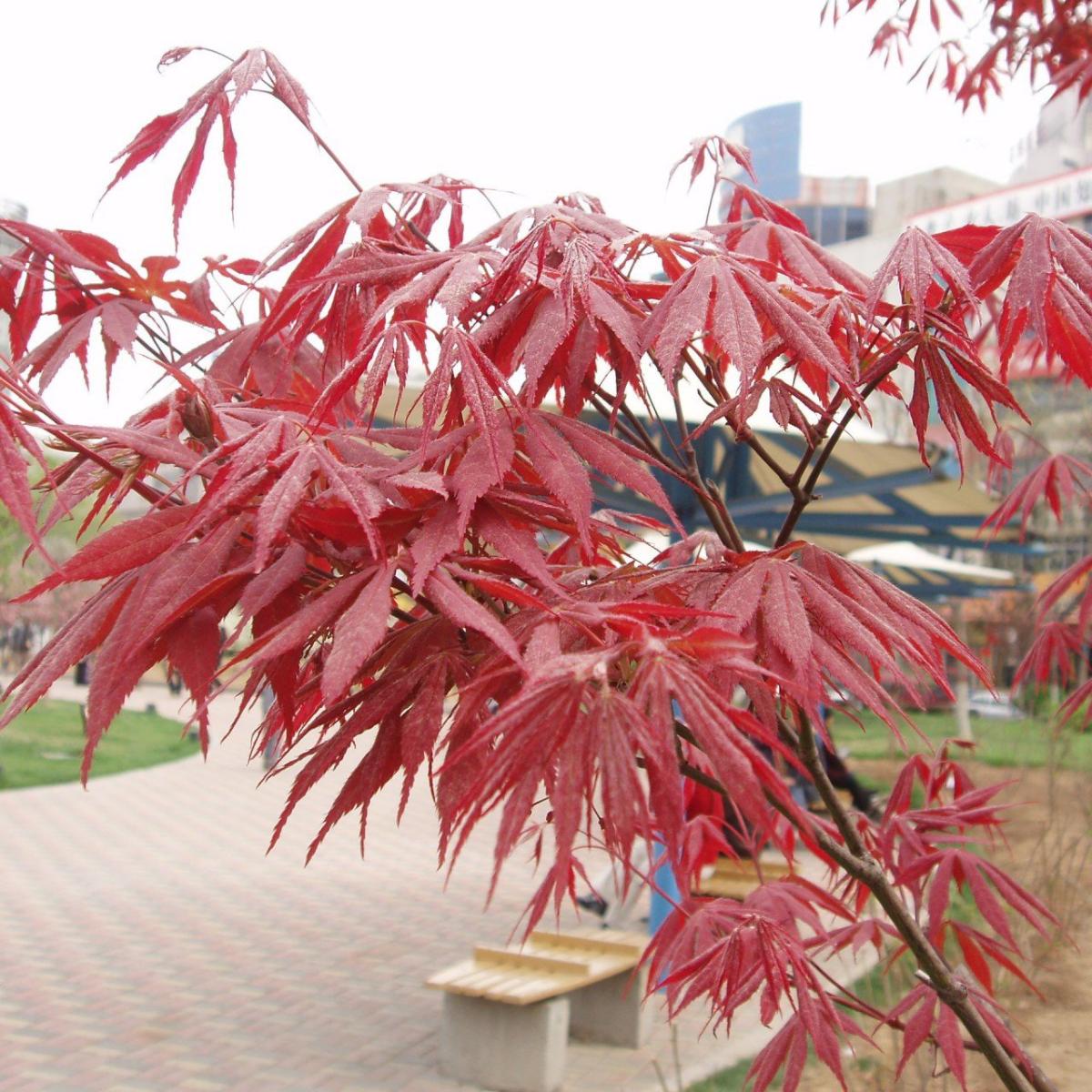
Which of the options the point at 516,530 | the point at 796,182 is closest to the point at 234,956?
the point at 516,530

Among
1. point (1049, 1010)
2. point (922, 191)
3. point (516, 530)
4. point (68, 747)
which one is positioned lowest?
point (68, 747)

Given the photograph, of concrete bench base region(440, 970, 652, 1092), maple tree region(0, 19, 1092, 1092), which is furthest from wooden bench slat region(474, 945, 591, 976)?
maple tree region(0, 19, 1092, 1092)

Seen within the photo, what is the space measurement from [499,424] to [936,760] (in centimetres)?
146

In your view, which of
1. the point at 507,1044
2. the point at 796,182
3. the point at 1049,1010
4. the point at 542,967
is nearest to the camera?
the point at 507,1044

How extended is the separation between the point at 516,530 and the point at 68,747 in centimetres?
1510

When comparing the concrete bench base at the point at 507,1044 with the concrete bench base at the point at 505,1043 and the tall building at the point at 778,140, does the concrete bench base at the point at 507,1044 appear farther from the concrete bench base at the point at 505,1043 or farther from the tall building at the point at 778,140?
the tall building at the point at 778,140

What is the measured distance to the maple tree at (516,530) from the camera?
36.4 inches

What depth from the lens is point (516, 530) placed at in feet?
3.74

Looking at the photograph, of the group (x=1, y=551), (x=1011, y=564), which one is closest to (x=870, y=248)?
(x=1011, y=564)

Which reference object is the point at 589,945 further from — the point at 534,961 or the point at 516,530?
the point at 516,530

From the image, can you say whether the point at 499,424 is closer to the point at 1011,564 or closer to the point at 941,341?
the point at 941,341

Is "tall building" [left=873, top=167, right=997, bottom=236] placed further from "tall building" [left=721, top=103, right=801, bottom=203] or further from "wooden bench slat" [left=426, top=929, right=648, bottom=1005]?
"wooden bench slat" [left=426, top=929, right=648, bottom=1005]

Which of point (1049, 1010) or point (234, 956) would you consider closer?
point (1049, 1010)

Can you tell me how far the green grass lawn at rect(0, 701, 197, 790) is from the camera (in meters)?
12.7
